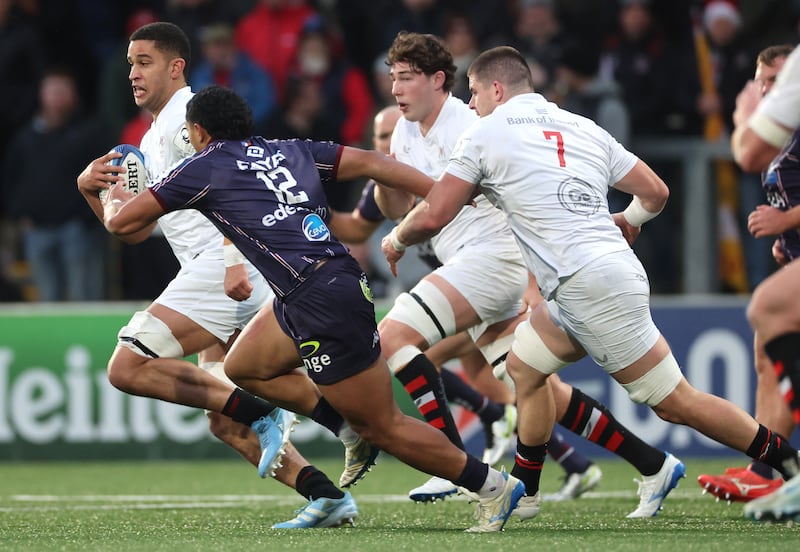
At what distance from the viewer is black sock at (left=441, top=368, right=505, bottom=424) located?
368 inches

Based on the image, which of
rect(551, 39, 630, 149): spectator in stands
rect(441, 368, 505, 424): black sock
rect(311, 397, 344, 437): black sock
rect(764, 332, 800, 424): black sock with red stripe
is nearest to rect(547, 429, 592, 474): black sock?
rect(441, 368, 505, 424): black sock

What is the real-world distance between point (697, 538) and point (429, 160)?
2.75 meters

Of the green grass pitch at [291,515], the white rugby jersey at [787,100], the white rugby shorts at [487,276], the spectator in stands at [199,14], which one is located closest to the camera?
the white rugby jersey at [787,100]

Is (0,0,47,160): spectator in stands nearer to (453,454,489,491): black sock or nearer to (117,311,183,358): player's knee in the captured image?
(117,311,183,358): player's knee

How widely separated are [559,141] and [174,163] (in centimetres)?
225

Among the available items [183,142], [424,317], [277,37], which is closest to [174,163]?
[183,142]

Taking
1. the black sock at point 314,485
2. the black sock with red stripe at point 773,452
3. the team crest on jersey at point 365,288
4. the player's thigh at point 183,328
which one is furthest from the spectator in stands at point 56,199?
the black sock with red stripe at point 773,452

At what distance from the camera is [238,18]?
47.5ft

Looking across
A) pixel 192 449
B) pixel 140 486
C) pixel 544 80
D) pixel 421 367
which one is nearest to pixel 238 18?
pixel 544 80

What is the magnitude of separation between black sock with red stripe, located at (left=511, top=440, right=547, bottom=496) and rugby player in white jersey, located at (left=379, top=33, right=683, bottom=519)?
2.00ft

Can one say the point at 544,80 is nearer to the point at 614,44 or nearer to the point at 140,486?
the point at 614,44

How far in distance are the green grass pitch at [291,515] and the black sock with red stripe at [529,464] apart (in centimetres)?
21

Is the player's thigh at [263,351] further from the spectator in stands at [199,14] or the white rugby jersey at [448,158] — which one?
the spectator in stands at [199,14]

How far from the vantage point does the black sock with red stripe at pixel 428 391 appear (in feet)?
25.3
